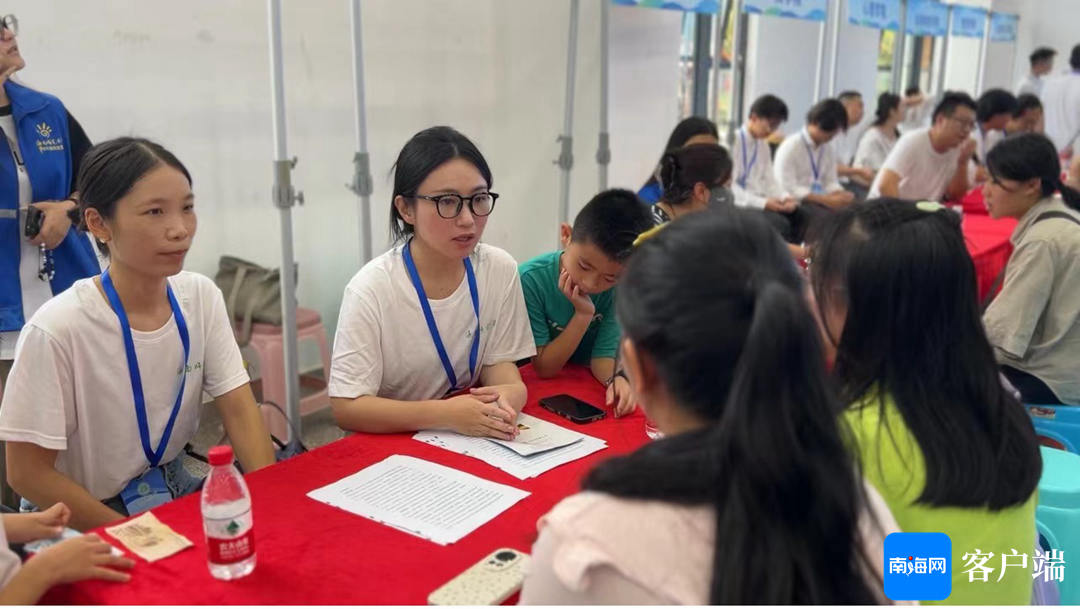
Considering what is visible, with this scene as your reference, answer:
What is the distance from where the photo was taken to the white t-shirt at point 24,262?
2.08 meters

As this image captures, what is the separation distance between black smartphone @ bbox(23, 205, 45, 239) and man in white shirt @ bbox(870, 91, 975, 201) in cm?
430

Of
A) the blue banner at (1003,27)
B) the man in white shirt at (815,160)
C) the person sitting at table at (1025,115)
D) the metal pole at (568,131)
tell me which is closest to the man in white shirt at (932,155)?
the man in white shirt at (815,160)

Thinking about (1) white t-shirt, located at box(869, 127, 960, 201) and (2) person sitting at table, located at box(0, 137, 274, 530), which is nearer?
(2) person sitting at table, located at box(0, 137, 274, 530)

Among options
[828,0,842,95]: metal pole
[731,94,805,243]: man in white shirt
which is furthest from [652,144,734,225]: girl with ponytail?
[828,0,842,95]: metal pole

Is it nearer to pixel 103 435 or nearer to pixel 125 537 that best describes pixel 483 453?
pixel 125 537

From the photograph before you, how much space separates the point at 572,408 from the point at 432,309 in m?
0.39

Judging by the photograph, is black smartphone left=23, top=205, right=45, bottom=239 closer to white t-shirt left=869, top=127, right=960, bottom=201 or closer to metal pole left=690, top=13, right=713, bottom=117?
white t-shirt left=869, top=127, right=960, bottom=201

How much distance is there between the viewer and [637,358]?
0.90 meters

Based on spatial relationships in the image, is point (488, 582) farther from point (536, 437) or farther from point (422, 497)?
point (536, 437)

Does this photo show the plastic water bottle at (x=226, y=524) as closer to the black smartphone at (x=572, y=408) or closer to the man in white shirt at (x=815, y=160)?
the black smartphone at (x=572, y=408)

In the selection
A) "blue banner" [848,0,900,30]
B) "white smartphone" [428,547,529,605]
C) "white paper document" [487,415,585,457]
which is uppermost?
"blue banner" [848,0,900,30]

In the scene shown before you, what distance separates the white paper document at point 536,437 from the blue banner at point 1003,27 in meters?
9.05

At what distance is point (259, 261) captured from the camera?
3490mm

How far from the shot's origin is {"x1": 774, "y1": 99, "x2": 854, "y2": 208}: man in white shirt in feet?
16.7
